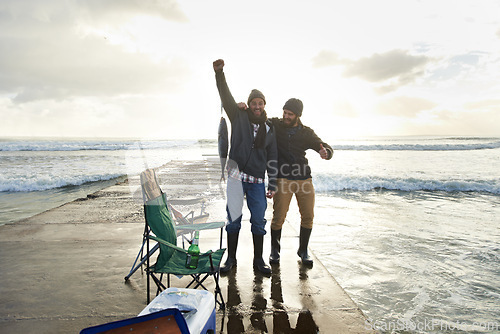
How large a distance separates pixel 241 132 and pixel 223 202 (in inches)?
186

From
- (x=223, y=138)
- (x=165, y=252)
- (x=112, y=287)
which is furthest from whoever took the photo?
(x=223, y=138)

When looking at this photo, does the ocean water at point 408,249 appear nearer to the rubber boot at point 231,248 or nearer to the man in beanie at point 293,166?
the man in beanie at point 293,166

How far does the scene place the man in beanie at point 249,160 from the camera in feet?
11.3

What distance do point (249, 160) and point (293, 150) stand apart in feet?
2.23

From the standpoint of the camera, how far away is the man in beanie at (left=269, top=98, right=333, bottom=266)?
12.5ft

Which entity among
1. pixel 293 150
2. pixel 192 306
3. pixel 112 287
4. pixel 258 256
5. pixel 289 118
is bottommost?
pixel 112 287

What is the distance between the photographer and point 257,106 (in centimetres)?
344

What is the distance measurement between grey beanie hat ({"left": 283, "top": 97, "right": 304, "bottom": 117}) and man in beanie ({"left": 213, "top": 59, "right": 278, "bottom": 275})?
37cm

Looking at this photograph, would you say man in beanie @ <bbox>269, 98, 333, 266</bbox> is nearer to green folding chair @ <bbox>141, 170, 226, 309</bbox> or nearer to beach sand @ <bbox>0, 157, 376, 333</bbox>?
beach sand @ <bbox>0, 157, 376, 333</bbox>

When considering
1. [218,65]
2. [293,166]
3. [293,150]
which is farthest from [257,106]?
[293,166]

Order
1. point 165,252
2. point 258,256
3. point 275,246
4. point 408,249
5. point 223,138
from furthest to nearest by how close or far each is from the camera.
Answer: point 408,249
point 275,246
point 258,256
point 223,138
point 165,252

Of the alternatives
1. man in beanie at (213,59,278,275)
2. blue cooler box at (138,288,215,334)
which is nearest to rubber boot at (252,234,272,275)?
man in beanie at (213,59,278,275)

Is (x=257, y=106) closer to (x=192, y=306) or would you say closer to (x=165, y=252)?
(x=165, y=252)

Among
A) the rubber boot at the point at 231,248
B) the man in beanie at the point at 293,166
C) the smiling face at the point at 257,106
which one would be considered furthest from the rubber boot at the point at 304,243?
the smiling face at the point at 257,106
